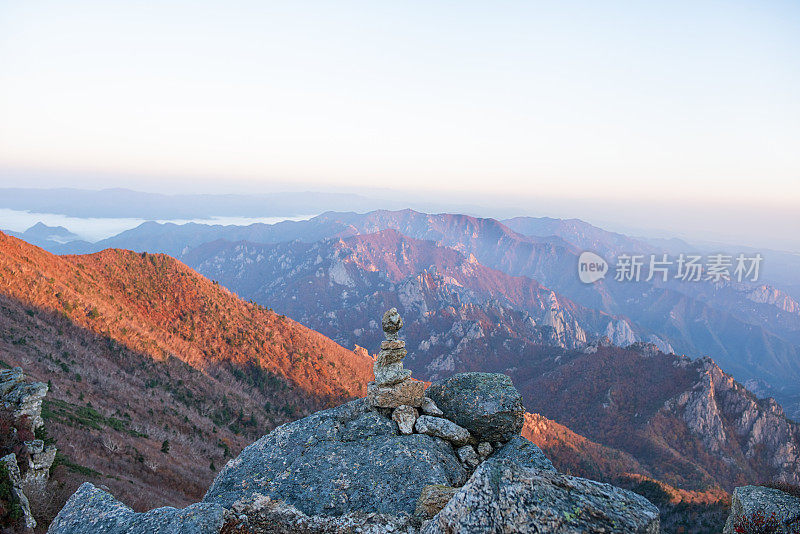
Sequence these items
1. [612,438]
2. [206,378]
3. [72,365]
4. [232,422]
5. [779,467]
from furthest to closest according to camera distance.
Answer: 1. [612,438]
2. [779,467]
3. [206,378]
4. [232,422]
5. [72,365]

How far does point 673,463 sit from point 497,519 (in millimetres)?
181275

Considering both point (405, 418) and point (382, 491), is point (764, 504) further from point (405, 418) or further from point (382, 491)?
point (382, 491)

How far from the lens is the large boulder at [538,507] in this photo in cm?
756

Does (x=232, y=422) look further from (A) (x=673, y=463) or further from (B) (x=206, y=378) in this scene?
(A) (x=673, y=463)

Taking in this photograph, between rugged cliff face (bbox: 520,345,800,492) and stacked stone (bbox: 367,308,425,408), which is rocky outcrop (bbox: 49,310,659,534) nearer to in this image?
stacked stone (bbox: 367,308,425,408)

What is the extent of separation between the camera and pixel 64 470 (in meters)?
23.1

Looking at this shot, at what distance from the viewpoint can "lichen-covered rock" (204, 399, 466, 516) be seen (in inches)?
500

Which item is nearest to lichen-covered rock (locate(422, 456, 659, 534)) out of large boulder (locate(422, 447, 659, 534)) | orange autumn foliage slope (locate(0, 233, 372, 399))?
large boulder (locate(422, 447, 659, 534))

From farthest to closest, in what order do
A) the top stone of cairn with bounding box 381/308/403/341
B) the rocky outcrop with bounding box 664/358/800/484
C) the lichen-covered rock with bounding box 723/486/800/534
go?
the rocky outcrop with bounding box 664/358/800/484 < the lichen-covered rock with bounding box 723/486/800/534 < the top stone of cairn with bounding box 381/308/403/341

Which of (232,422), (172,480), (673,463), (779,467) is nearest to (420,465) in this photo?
(172,480)

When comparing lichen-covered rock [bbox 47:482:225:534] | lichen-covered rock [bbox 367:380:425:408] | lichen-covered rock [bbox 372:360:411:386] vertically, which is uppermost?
lichen-covered rock [bbox 372:360:411:386]

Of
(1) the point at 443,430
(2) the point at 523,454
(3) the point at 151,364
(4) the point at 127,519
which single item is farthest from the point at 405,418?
(3) the point at 151,364

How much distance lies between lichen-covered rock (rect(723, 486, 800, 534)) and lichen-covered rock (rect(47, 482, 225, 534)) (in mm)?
26295

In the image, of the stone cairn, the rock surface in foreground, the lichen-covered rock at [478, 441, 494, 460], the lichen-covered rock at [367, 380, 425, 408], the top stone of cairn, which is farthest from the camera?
the top stone of cairn
